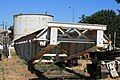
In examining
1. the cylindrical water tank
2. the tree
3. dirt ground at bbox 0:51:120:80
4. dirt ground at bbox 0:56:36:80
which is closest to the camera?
dirt ground at bbox 0:56:36:80

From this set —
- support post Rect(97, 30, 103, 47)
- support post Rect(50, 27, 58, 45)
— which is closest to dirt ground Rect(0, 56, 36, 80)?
support post Rect(50, 27, 58, 45)

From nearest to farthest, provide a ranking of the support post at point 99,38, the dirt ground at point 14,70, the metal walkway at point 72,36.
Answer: the metal walkway at point 72,36, the support post at point 99,38, the dirt ground at point 14,70

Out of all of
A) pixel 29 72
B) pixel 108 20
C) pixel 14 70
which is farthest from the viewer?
pixel 108 20

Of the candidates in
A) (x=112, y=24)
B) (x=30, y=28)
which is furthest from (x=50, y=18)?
(x=112, y=24)

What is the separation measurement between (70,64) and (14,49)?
9023 mm

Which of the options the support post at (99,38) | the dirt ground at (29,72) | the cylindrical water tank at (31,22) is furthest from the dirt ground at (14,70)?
the cylindrical water tank at (31,22)

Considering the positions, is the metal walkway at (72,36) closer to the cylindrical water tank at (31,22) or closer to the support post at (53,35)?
the support post at (53,35)

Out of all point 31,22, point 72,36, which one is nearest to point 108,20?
point 31,22

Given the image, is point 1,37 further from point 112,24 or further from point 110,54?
point 112,24

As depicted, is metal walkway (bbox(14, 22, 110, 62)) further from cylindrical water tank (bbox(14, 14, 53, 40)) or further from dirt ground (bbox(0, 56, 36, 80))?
cylindrical water tank (bbox(14, 14, 53, 40))

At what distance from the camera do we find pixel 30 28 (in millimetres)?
35156

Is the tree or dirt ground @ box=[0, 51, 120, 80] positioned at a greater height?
the tree

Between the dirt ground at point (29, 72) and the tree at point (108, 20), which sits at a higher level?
the tree at point (108, 20)

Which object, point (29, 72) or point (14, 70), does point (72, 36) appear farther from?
point (14, 70)
